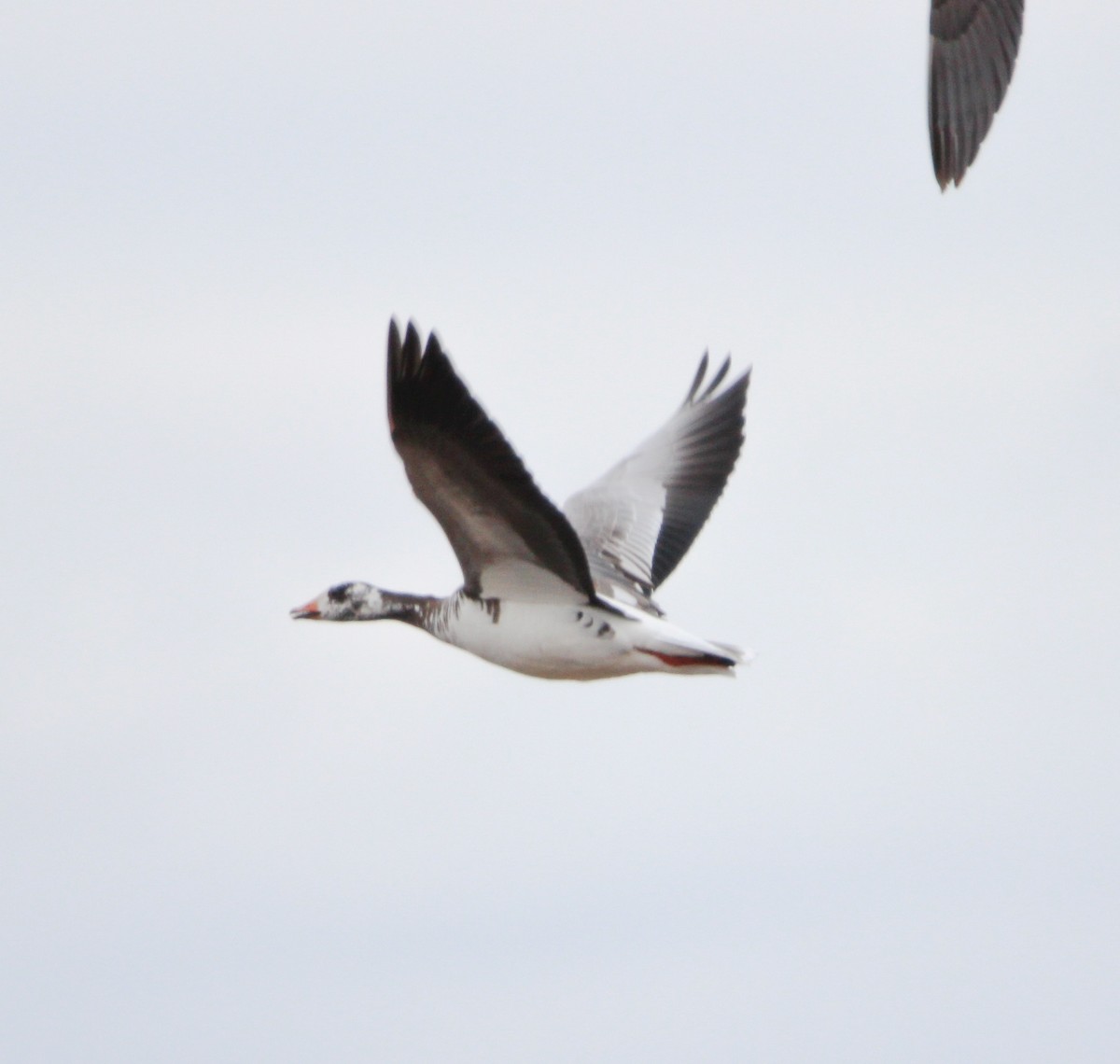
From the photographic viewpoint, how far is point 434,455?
14.8 m

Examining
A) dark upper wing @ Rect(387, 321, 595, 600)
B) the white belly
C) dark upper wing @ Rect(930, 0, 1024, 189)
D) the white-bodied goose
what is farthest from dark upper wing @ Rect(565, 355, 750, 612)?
dark upper wing @ Rect(930, 0, 1024, 189)

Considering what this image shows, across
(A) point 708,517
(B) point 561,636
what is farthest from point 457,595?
(A) point 708,517

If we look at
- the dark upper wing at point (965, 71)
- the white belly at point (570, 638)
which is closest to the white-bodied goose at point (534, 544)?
the white belly at point (570, 638)

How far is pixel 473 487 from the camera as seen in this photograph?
15195 millimetres

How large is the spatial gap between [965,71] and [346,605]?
6.11 metres

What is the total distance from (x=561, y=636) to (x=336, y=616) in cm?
246

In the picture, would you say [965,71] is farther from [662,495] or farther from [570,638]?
[662,495]

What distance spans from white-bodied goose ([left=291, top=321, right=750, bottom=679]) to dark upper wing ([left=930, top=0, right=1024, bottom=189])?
9.46 feet

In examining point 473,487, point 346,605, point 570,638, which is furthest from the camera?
point 346,605

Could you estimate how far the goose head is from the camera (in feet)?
58.7

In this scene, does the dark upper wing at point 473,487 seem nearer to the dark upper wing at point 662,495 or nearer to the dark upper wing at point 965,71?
the dark upper wing at point 662,495

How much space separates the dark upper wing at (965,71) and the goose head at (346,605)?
5.61 meters

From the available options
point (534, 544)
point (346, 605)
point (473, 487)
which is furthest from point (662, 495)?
point (473, 487)

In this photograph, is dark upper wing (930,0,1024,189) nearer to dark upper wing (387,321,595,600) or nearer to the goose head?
dark upper wing (387,321,595,600)
